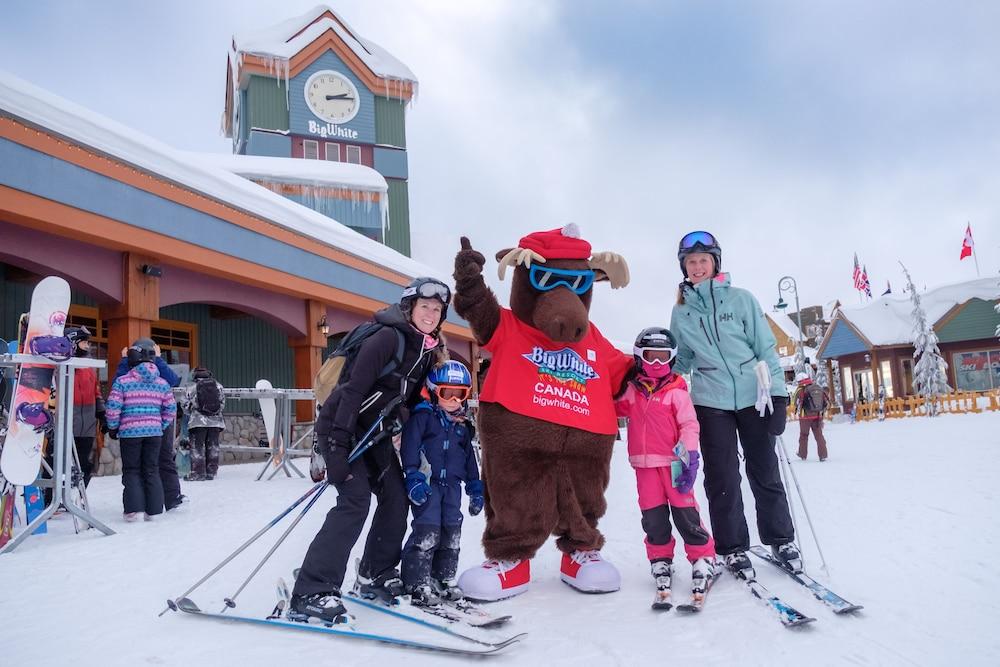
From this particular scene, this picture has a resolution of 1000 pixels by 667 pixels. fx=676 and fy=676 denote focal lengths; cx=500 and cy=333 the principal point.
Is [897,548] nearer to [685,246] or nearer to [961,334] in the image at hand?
[685,246]

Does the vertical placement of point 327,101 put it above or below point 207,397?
above

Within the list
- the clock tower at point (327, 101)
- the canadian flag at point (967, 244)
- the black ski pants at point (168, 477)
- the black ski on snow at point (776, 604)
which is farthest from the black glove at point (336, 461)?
the canadian flag at point (967, 244)

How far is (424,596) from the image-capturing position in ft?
10.0

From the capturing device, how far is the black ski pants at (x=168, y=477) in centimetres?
618

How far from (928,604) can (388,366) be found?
2.52 m

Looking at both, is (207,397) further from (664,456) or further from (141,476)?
(664,456)

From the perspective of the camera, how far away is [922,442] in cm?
1130

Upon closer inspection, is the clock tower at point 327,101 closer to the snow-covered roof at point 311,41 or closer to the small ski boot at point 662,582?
the snow-covered roof at point 311,41

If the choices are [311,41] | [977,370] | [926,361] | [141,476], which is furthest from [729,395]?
[977,370]

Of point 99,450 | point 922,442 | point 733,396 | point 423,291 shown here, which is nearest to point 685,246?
point 733,396

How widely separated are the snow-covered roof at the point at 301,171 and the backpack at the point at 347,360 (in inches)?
626

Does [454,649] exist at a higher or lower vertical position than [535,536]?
lower

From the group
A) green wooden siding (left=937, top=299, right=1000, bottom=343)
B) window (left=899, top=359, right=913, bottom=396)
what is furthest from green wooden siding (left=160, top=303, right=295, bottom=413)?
green wooden siding (left=937, top=299, right=1000, bottom=343)

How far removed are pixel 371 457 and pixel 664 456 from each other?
56.5 inches
